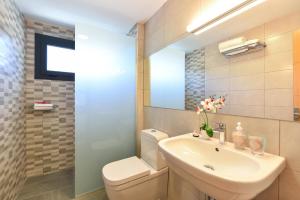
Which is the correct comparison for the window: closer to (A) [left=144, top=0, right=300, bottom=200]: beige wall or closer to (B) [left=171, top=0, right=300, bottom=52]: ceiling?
(B) [left=171, top=0, right=300, bottom=52]: ceiling

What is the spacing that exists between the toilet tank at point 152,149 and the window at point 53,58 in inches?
62.6

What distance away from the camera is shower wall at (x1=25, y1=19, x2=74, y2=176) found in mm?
2088

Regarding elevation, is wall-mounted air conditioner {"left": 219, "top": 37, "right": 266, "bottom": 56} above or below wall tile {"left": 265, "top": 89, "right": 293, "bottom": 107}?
above

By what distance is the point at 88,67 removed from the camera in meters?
1.73

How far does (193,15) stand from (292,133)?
1142 mm

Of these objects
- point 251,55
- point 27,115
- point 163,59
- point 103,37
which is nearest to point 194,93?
point 251,55

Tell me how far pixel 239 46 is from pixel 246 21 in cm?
16

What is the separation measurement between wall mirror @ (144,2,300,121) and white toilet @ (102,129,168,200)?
0.52 m

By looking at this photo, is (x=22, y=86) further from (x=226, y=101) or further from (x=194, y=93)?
(x=226, y=101)

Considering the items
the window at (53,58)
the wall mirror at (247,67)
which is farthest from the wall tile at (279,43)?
the window at (53,58)

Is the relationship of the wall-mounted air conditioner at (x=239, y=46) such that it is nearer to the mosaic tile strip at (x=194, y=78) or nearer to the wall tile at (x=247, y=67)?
the wall tile at (x=247, y=67)

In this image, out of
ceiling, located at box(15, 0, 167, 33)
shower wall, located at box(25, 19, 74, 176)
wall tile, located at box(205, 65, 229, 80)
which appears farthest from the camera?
shower wall, located at box(25, 19, 74, 176)

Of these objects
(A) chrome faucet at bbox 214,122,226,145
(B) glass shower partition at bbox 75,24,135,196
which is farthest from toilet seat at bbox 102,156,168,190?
(A) chrome faucet at bbox 214,122,226,145

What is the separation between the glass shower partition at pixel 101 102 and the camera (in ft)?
5.61
